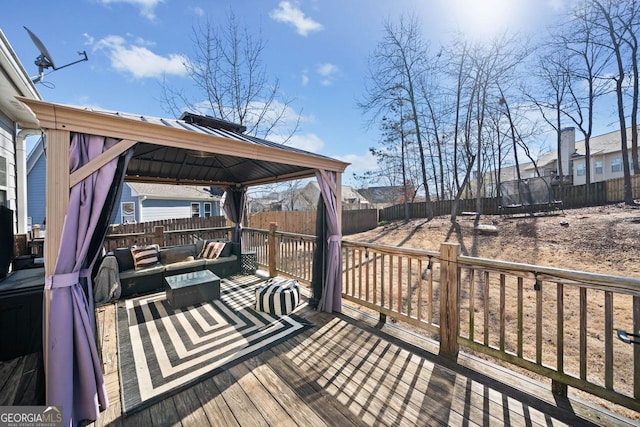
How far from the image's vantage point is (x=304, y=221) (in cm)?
1169

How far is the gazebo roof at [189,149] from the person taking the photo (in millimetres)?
1865

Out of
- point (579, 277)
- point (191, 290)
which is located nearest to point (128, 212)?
point (191, 290)

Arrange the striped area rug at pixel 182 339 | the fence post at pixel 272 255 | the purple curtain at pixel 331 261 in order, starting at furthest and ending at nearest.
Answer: the fence post at pixel 272 255 < the purple curtain at pixel 331 261 < the striped area rug at pixel 182 339

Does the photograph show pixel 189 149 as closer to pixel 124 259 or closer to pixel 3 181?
pixel 124 259

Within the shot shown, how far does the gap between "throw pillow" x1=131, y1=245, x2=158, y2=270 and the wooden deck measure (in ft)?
6.71

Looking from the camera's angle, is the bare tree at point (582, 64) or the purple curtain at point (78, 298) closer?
the purple curtain at point (78, 298)

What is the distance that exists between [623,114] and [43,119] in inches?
723

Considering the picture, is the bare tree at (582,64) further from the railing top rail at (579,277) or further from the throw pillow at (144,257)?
the throw pillow at (144,257)

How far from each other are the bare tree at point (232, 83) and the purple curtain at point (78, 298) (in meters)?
8.44

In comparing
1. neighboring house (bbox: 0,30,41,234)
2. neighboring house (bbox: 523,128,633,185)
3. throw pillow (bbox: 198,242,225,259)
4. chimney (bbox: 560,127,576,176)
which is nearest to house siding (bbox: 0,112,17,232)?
neighboring house (bbox: 0,30,41,234)

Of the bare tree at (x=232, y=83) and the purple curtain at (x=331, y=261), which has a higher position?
the bare tree at (x=232, y=83)

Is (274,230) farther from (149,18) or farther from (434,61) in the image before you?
(434,61)

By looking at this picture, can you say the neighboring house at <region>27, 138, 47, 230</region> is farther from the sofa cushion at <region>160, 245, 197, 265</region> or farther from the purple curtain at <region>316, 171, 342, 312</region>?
the purple curtain at <region>316, 171, 342, 312</region>

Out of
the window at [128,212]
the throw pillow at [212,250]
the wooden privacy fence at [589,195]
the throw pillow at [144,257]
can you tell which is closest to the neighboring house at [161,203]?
the window at [128,212]
